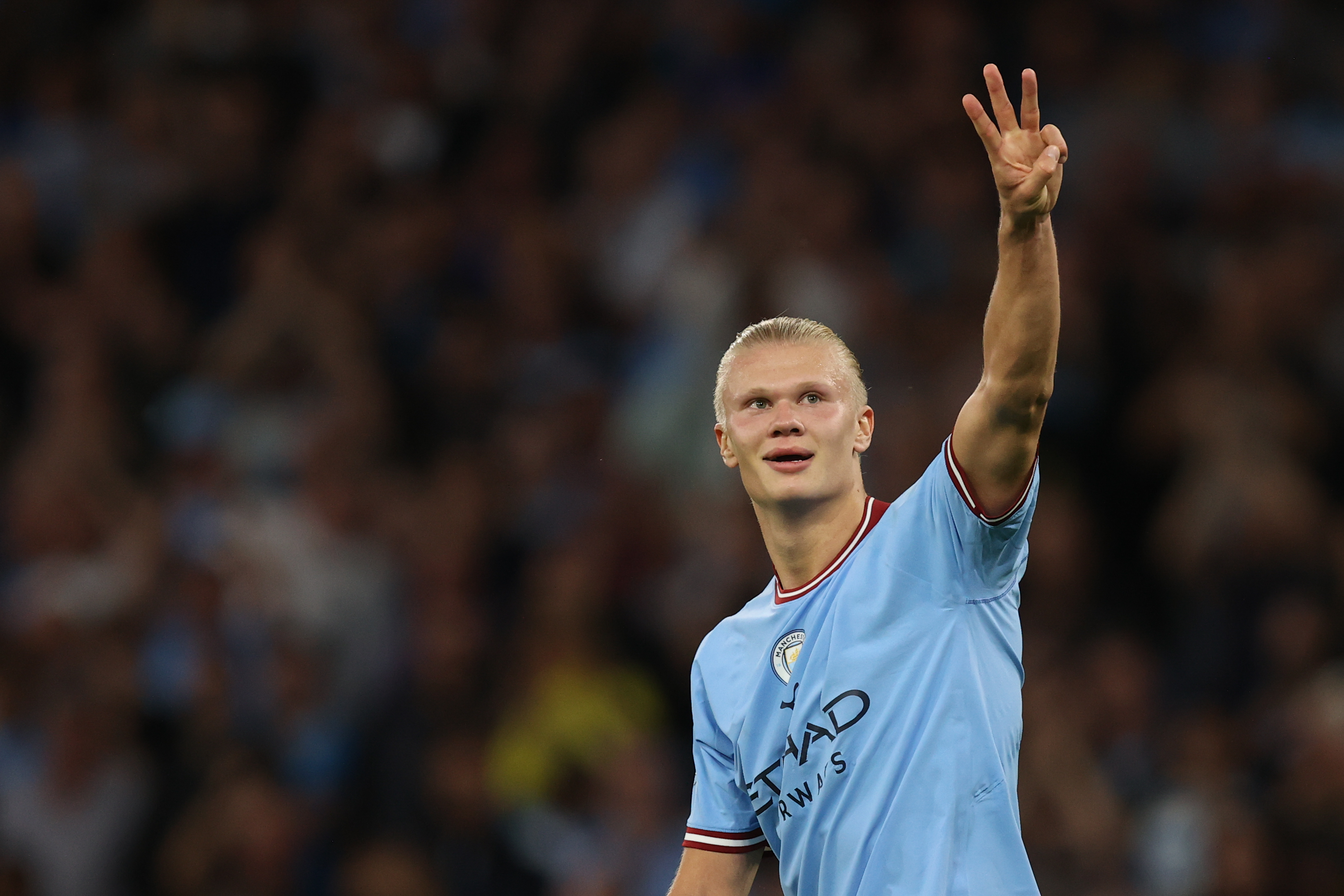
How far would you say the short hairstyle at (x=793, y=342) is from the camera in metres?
4.10

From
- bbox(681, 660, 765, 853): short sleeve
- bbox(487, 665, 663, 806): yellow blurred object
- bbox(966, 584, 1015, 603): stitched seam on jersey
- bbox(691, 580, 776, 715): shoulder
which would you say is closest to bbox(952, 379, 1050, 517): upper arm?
bbox(966, 584, 1015, 603): stitched seam on jersey

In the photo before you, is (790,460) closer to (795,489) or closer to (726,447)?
(795,489)

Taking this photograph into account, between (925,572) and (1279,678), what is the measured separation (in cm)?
427

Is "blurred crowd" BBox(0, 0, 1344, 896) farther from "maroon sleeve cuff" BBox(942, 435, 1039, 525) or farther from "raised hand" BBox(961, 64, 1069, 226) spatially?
"raised hand" BBox(961, 64, 1069, 226)

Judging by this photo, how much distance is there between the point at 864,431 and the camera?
13.4 ft

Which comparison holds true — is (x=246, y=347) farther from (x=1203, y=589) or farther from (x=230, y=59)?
(x=1203, y=589)

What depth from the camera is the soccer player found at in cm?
344

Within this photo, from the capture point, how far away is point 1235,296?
326 inches

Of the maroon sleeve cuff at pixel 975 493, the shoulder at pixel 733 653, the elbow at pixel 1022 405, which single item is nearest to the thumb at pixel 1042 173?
the elbow at pixel 1022 405

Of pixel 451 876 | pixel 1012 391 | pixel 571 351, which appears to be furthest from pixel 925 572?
pixel 571 351

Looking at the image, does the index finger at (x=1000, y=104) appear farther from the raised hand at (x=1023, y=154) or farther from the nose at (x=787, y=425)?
the nose at (x=787, y=425)

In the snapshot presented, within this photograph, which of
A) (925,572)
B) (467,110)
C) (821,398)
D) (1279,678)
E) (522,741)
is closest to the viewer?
(925,572)

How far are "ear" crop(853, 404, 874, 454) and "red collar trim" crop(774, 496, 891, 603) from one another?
0.12 metres

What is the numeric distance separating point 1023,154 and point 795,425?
0.85 meters
